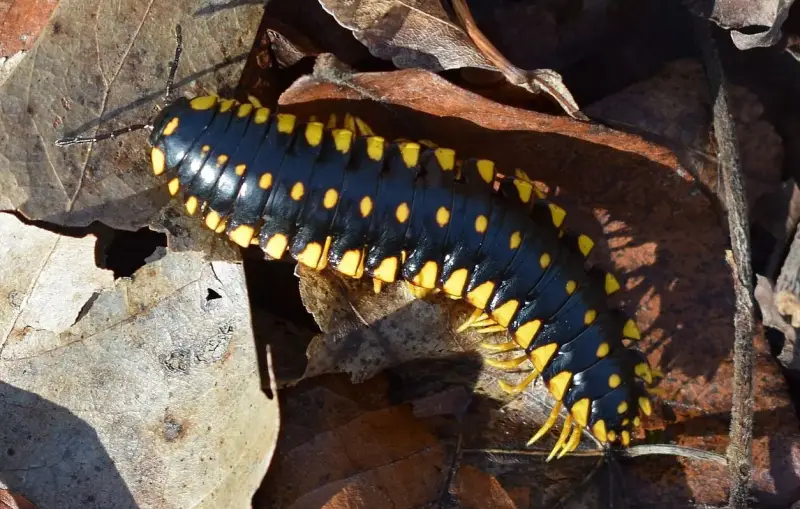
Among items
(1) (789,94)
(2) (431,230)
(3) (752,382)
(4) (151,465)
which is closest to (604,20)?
(1) (789,94)

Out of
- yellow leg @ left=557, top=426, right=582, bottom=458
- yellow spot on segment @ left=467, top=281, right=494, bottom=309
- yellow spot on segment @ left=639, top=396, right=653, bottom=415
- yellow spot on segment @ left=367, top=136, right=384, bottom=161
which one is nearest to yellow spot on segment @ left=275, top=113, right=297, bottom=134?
yellow spot on segment @ left=367, top=136, right=384, bottom=161

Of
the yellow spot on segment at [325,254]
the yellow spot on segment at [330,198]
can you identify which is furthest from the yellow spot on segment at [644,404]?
the yellow spot on segment at [330,198]

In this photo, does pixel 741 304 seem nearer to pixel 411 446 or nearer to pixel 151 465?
pixel 411 446

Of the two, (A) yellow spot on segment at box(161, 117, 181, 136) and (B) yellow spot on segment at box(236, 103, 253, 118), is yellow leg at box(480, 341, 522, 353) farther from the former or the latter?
(A) yellow spot on segment at box(161, 117, 181, 136)

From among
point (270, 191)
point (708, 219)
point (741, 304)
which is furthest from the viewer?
point (708, 219)

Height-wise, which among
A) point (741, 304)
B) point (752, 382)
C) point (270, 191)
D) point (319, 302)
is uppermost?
point (741, 304)

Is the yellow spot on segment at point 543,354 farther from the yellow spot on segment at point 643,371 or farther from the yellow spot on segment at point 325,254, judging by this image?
the yellow spot on segment at point 325,254

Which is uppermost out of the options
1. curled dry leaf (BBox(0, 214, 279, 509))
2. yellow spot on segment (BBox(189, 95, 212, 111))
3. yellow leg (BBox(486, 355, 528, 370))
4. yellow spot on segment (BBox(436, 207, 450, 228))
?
yellow spot on segment (BBox(436, 207, 450, 228))
